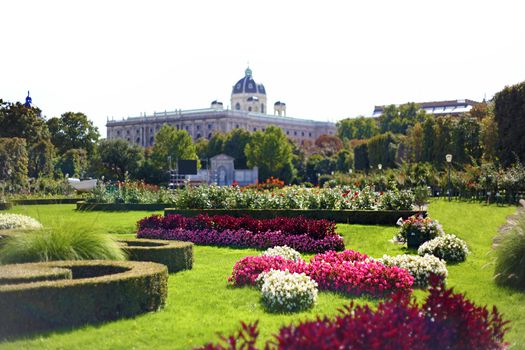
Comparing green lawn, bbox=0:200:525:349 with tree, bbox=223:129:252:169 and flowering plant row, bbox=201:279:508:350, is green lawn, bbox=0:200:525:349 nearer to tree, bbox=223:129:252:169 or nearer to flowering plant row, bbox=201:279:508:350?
flowering plant row, bbox=201:279:508:350

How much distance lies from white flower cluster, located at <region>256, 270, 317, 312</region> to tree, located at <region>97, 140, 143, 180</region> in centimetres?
5526

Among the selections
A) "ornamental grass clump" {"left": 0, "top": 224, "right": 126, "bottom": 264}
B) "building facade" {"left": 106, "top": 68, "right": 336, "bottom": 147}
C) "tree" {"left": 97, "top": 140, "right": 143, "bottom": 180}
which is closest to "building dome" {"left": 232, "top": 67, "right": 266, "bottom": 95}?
"building facade" {"left": 106, "top": 68, "right": 336, "bottom": 147}

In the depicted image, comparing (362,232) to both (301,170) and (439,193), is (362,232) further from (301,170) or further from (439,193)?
(301,170)

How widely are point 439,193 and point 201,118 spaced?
90.7 m

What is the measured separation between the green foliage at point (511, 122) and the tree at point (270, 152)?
35212 millimetres

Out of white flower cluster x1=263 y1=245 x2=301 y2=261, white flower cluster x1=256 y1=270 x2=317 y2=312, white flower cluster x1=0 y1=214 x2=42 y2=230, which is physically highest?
white flower cluster x1=0 y1=214 x2=42 y2=230

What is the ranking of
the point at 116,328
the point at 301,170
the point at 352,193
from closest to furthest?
the point at 116,328, the point at 352,193, the point at 301,170

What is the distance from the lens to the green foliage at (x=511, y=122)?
3703 cm

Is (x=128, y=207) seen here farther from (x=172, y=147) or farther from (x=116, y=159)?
(x=172, y=147)

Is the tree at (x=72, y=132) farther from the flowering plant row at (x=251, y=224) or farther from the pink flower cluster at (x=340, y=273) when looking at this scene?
the pink flower cluster at (x=340, y=273)

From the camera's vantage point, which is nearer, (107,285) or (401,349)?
(401,349)

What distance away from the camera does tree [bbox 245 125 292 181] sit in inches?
2817

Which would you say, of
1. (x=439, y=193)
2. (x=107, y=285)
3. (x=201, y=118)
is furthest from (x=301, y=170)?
(x=107, y=285)

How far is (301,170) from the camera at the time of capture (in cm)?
8025
